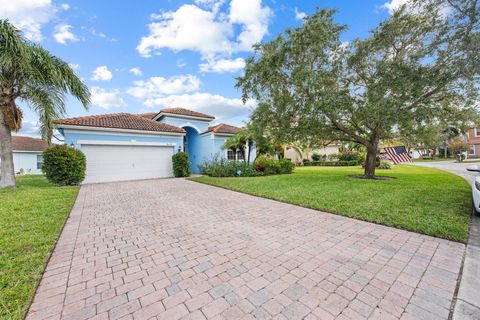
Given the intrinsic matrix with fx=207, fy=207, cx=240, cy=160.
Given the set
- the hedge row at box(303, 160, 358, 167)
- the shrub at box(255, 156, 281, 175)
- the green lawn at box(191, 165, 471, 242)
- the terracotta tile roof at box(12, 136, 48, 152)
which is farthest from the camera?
the hedge row at box(303, 160, 358, 167)

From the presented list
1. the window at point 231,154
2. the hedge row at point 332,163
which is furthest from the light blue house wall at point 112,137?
the hedge row at point 332,163

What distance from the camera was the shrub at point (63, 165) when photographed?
10562 millimetres

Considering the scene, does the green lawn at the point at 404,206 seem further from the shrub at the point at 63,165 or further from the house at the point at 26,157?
the house at the point at 26,157

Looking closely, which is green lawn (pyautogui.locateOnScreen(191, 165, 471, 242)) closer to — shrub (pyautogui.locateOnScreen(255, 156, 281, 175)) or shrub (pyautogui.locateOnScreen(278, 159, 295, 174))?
shrub (pyautogui.locateOnScreen(255, 156, 281, 175))

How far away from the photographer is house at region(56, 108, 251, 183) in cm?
1241

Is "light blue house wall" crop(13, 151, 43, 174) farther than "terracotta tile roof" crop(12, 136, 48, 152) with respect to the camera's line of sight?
No

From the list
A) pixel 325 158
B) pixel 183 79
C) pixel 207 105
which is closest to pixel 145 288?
pixel 183 79

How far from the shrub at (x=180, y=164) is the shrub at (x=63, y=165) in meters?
5.42

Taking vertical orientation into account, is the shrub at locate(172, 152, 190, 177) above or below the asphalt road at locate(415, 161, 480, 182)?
above

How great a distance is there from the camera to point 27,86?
934cm

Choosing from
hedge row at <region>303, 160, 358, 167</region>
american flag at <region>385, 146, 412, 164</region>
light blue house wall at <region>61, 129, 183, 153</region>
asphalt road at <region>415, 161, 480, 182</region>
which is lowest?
asphalt road at <region>415, 161, 480, 182</region>

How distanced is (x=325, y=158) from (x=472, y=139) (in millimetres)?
27998

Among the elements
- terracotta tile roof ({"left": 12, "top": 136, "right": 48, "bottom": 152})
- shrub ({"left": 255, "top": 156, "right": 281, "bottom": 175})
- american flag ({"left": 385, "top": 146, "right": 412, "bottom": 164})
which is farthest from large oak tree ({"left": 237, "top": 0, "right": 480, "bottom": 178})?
terracotta tile roof ({"left": 12, "top": 136, "right": 48, "bottom": 152})

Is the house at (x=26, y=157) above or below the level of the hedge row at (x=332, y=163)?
above
